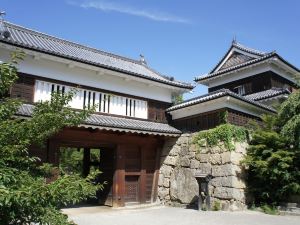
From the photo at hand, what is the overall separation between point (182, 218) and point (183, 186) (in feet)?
11.4

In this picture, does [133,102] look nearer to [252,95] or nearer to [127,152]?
[127,152]

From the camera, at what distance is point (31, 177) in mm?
3652

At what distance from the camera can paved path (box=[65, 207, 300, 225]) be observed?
29.3 feet

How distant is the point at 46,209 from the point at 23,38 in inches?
458

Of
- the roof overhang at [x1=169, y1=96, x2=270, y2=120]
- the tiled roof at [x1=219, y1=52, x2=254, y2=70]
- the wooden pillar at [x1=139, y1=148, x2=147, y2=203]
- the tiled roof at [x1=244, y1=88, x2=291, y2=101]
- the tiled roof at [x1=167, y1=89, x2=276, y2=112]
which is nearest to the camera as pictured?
the tiled roof at [x1=167, y1=89, x2=276, y2=112]

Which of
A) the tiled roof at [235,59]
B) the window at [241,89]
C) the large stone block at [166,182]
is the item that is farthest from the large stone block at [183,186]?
the tiled roof at [235,59]

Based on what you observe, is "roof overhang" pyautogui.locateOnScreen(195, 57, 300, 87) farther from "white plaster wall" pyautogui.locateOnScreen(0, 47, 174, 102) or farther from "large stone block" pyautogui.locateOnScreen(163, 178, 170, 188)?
"large stone block" pyautogui.locateOnScreen(163, 178, 170, 188)

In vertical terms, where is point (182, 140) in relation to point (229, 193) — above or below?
above

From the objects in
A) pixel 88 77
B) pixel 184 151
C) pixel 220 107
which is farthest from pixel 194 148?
pixel 88 77

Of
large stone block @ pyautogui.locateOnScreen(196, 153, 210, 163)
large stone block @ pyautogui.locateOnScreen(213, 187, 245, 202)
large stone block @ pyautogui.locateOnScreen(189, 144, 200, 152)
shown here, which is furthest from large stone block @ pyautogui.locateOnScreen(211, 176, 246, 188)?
large stone block @ pyautogui.locateOnScreen(189, 144, 200, 152)

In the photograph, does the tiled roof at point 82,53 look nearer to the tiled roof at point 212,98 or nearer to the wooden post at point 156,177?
the tiled roof at point 212,98

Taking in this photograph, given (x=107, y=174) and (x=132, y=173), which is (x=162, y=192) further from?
(x=107, y=174)

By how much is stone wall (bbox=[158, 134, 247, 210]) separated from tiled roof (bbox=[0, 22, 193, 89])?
349cm

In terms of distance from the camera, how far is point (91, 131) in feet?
40.4
